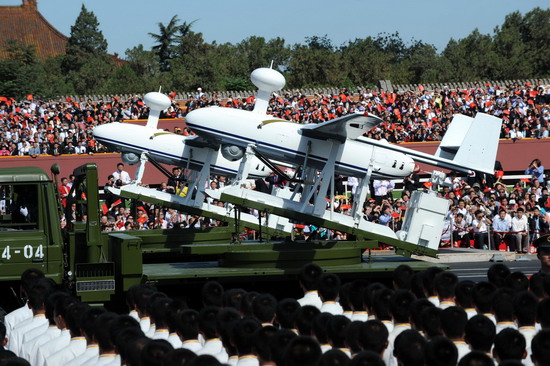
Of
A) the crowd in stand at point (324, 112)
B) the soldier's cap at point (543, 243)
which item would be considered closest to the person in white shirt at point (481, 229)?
the crowd in stand at point (324, 112)

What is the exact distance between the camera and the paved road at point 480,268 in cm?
2269

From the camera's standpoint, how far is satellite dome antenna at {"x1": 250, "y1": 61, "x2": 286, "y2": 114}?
1748 centimetres

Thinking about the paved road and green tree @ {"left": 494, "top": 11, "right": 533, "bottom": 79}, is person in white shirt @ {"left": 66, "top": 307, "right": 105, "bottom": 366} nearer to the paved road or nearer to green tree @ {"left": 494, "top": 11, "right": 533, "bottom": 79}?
the paved road

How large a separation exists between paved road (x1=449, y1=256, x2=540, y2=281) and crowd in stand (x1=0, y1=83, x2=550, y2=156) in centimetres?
1266

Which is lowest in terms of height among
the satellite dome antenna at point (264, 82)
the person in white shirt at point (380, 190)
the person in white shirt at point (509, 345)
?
the person in white shirt at point (380, 190)

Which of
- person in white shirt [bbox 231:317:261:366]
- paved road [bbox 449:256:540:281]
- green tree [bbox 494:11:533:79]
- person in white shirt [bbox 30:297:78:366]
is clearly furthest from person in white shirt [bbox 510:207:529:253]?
green tree [bbox 494:11:533:79]

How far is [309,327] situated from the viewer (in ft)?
30.6

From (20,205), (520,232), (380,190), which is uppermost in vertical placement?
(20,205)

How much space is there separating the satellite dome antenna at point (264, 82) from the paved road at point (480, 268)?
6.81m

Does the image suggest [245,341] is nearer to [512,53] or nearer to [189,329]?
[189,329]

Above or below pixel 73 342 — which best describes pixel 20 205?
above

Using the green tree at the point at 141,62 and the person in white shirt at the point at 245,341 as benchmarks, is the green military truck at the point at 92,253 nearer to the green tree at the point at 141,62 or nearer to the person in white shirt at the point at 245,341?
the person in white shirt at the point at 245,341

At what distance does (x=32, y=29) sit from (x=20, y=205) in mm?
84866

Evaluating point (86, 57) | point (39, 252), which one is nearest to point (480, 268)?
point (39, 252)
